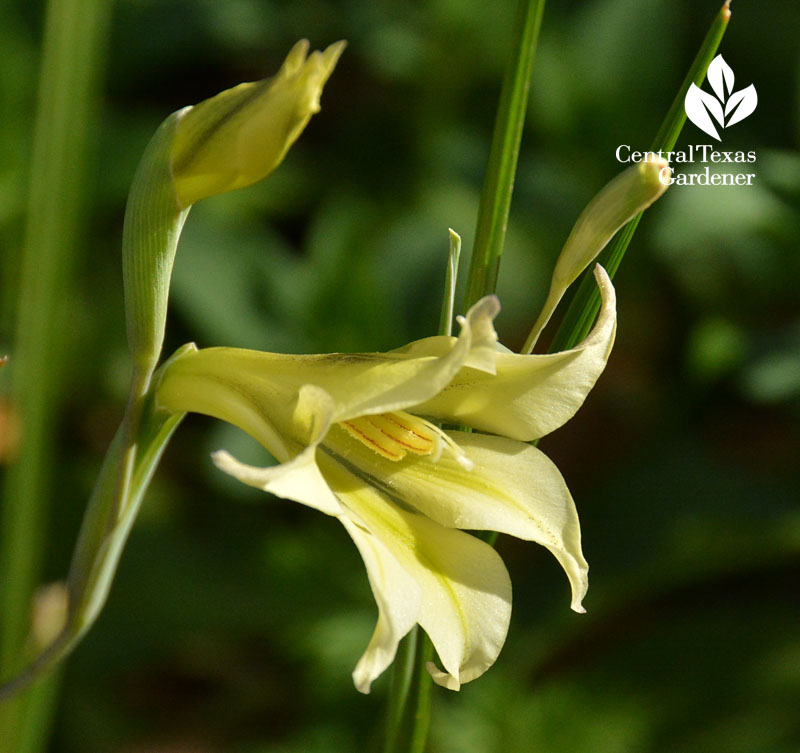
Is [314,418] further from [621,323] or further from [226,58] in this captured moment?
[226,58]

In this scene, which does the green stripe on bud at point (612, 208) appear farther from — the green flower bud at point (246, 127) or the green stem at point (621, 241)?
the green flower bud at point (246, 127)

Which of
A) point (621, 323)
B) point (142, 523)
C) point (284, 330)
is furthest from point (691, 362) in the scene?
point (142, 523)

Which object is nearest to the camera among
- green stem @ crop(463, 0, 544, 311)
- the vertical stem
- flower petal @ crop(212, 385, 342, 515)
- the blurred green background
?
flower petal @ crop(212, 385, 342, 515)

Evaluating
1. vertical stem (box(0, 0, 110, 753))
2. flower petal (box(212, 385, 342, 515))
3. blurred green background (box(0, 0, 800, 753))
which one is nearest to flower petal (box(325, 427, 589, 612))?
flower petal (box(212, 385, 342, 515))

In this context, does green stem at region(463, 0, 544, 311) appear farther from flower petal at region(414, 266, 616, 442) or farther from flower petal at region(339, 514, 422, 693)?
flower petal at region(339, 514, 422, 693)

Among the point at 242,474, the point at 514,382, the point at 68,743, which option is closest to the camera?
the point at 242,474

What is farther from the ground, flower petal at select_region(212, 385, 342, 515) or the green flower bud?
the green flower bud

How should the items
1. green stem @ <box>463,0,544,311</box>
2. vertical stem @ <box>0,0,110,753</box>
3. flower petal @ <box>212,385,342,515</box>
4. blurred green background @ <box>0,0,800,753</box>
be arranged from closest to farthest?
flower petal @ <box>212,385,342,515</box> < green stem @ <box>463,0,544,311</box> < vertical stem @ <box>0,0,110,753</box> < blurred green background @ <box>0,0,800,753</box>
